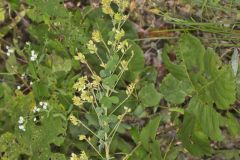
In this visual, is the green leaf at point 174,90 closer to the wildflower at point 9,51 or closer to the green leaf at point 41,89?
the green leaf at point 41,89

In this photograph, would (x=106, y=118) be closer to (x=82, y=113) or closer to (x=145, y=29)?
(x=82, y=113)

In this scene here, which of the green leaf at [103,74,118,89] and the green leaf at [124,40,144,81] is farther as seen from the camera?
the green leaf at [124,40,144,81]

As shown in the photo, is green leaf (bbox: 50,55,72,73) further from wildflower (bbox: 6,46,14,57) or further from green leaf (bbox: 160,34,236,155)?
green leaf (bbox: 160,34,236,155)

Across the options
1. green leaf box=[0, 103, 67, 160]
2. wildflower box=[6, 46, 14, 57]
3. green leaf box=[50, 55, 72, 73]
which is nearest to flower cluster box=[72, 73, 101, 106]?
green leaf box=[0, 103, 67, 160]

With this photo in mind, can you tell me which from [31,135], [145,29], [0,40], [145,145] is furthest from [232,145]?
[0,40]

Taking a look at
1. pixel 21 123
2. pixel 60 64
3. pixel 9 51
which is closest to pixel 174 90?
pixel 60 64

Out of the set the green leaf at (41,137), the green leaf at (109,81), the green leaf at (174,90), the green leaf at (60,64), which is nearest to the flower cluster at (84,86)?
the green leaf at (109,81)

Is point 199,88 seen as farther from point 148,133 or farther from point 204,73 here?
point 148,133
